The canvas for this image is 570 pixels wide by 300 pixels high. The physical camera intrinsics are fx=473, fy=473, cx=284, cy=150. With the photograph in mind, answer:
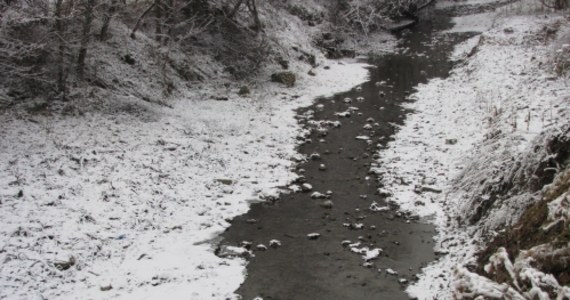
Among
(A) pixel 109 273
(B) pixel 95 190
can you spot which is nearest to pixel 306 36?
(B) pixel 95 190

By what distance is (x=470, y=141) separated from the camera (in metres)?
12.2

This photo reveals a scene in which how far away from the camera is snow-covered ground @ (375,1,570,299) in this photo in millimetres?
7164

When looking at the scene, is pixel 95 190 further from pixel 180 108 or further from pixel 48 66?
pixel 180 108

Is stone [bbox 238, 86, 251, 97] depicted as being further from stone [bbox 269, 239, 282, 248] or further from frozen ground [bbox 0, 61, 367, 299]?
stone [bbox 269, 239, 282, 248]

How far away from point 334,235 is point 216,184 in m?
3.37

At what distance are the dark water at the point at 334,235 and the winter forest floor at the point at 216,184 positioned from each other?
36 centimetres

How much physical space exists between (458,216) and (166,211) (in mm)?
5757

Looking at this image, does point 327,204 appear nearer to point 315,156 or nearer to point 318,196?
point 318,196

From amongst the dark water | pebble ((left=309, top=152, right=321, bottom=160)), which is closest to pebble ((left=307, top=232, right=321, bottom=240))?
the dark water

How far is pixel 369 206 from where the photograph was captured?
33.3 feet

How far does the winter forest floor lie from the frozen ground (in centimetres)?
3

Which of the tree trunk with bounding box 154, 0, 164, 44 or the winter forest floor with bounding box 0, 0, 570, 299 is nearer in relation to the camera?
the winter forest floor with bounding box 0, 0, 570, 299

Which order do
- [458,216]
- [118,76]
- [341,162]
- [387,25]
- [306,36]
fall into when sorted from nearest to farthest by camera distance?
[458,216], [341,162], [118,76], [306,36], [387,25]

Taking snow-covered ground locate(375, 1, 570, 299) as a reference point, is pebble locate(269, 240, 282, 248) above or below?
below
